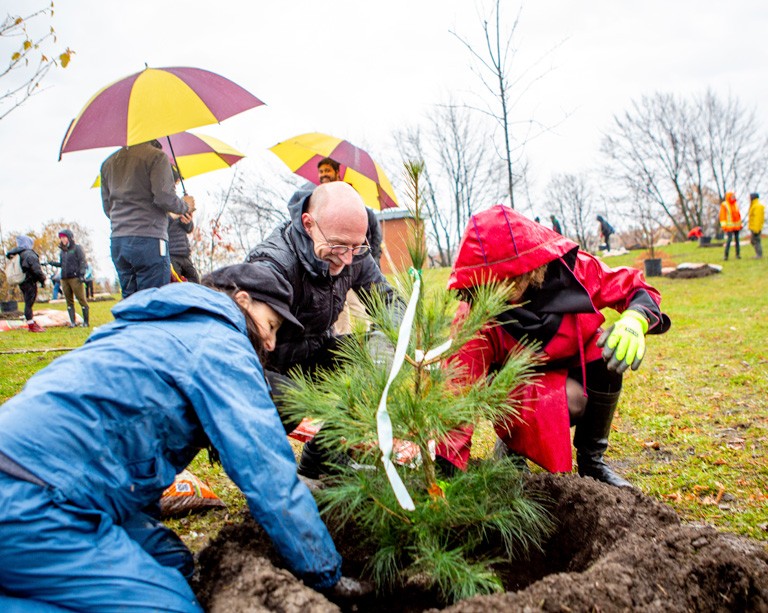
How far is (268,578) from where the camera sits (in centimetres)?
132

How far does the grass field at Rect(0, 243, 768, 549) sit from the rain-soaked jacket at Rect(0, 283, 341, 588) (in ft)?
2.02

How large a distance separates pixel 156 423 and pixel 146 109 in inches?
115

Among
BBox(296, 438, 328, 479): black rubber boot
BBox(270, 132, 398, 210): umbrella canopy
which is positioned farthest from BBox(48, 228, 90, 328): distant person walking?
BBox(296, 438, 328, 479): black rubber boot

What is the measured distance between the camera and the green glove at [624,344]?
200 cm

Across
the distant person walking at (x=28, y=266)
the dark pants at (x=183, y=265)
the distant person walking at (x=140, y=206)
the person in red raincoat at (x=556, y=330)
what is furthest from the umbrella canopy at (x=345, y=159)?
the distant person walking at (x=28, y=266)

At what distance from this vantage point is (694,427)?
3371 millimetres

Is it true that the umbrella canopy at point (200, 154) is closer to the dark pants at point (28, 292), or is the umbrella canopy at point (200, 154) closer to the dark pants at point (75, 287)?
the dark pants at point (75, 287)

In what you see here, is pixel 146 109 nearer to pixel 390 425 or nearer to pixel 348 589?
pixel 390 425

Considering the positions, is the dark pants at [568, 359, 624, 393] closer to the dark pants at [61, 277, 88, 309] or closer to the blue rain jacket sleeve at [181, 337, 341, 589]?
the blue rain jacket sleeve at [181, 337, 341, 589]

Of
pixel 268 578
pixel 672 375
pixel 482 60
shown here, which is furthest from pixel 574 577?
pixel 482 60

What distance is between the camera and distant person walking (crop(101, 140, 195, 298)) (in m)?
4.25

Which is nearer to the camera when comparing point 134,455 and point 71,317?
point 134,455

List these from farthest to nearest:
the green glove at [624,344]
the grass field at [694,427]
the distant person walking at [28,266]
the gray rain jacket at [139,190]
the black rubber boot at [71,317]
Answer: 1. the black rubber boot at [71,317]
2. the distant person walking at [28,266]
3. the gray rain jacket at [139,190]
4. the grass field at [694,427]
5. the green glove at [624,344]

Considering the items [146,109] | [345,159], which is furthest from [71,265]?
[146,109]
